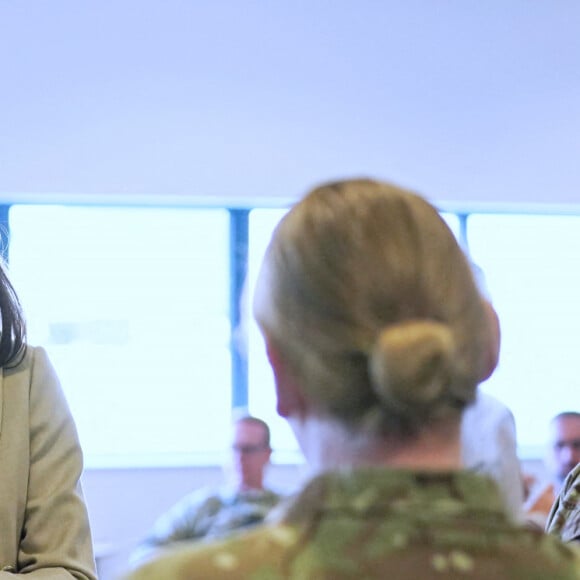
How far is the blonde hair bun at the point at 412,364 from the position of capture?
2.83 ft

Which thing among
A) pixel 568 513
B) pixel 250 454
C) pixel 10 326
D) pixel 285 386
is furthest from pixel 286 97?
pixel 285 386

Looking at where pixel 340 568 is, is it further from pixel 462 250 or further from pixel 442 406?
pixel 462 250

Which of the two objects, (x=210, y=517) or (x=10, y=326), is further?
(x=10, y=326)

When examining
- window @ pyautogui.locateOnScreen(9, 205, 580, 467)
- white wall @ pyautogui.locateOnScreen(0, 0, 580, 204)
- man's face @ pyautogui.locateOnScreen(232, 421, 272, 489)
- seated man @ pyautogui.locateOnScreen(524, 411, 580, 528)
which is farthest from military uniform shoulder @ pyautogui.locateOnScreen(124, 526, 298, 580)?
white wall @ pyautogui.locateOnScreen(0, 0, 580, 204)

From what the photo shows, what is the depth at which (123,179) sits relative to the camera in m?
5.53

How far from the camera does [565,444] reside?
166 inches

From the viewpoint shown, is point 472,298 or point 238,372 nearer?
point 472,298

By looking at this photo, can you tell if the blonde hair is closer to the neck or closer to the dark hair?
the neck

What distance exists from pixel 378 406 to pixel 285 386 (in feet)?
0.26

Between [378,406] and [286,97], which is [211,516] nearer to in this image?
[378,406]

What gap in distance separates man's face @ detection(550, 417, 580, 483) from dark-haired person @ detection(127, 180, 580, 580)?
3395 mm

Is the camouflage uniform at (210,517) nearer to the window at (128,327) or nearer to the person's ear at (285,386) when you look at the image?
the person's ear at (285,386)

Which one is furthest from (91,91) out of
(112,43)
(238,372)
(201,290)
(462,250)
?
(462,250)

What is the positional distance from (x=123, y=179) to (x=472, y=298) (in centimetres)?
474
